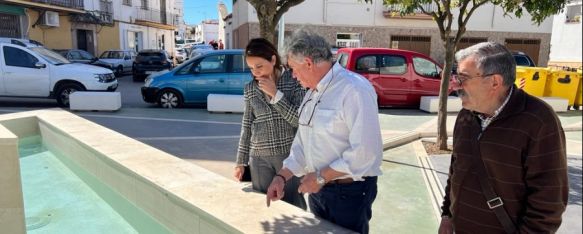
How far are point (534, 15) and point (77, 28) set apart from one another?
84.3 feet

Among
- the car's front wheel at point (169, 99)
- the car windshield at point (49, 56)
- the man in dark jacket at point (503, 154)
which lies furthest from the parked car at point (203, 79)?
the man in dark jacket at point (503, 154)

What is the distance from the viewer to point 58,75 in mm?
10828

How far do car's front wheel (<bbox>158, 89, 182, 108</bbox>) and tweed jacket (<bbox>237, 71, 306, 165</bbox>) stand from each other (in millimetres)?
8412

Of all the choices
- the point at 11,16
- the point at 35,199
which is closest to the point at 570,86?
the point at 35,199

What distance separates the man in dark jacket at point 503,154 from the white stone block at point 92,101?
9.61m

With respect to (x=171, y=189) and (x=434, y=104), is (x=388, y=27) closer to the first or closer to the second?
(x=434, y=104)

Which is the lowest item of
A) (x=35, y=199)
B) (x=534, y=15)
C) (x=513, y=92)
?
(x=35, y=199)

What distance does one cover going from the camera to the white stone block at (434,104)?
34.8ft

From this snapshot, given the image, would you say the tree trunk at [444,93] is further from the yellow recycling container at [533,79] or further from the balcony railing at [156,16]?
the balcony railing at [156,16]

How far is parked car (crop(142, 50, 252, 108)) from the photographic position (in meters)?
10.6

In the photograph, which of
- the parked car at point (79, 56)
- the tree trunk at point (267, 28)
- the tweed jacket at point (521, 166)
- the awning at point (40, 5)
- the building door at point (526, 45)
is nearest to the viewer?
the tweed jacket at point (521, 166)

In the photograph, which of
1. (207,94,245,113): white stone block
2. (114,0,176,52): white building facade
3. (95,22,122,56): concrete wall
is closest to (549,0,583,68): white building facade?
(207,94,245,113): white stone block

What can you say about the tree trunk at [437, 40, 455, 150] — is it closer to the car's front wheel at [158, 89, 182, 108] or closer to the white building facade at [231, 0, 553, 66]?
the car's front wheel at [158, 89, 182, 108]

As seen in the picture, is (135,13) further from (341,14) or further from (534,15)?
(534,15)
